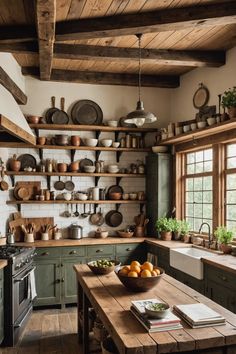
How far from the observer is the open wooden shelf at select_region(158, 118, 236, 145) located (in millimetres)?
4281

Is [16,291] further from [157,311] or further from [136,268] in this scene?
[157,311]

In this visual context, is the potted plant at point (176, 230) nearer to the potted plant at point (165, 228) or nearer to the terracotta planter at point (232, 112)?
the potted plant at point (165, 228)

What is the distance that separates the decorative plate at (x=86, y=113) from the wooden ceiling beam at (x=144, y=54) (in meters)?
1.43

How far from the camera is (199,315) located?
7.64 ft

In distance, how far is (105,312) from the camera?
2496 mm

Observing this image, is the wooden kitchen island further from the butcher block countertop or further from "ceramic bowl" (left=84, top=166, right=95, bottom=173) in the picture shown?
"ceramic bowl" (left=84, top=166, right=95, bottom=173)

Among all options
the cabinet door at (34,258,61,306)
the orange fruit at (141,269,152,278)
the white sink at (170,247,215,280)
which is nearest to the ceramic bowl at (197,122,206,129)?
the white sink at (170,247,215,280)

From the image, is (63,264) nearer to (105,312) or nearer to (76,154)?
(76,154)

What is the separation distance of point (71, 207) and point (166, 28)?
3310mm

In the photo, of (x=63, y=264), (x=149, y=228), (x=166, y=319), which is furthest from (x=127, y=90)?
(x=166, y=319)

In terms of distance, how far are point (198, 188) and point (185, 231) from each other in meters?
0.67

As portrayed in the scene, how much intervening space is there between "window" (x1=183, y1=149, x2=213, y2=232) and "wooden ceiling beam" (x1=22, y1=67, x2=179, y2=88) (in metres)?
1.28

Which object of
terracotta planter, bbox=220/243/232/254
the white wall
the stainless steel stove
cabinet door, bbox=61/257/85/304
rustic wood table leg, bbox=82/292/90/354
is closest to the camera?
rustic wood table leg, bbox=82/292/90/354

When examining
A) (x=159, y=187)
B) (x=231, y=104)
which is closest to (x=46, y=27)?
(x=231, y=104)
